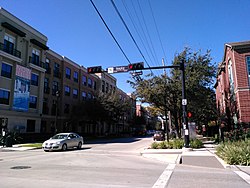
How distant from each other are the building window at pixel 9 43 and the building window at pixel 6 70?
6.00 ft

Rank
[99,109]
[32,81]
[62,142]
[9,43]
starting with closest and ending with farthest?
1. [62,142]
2. [9,43]
3. [32,81]
4. [99,109]

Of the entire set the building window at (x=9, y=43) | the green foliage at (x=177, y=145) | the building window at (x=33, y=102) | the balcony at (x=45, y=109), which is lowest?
the green foliage at (x=177, y=145)

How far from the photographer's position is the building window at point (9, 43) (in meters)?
30.1

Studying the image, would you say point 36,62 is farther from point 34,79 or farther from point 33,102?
point 33,102

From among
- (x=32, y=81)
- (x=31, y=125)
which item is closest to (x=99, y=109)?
(x=31, y=125)

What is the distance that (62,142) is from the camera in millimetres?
20234

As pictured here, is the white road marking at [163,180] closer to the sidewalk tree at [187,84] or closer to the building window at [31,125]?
the sidewalk tree at [187,84]

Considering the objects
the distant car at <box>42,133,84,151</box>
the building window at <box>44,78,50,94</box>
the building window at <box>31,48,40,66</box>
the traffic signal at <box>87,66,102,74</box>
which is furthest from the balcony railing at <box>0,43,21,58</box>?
the traffic signal at <box>87,66,102,74</box>

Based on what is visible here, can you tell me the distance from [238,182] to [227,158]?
12.6ft

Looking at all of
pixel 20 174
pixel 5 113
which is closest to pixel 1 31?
pixel 5 113

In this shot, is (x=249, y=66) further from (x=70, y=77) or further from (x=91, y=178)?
(x=70, y=77)

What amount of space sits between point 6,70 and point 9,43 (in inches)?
139

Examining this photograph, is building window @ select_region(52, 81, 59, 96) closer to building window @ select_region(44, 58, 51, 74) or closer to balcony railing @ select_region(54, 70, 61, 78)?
balcony railing @ select_region(54, 70, 61, 78)

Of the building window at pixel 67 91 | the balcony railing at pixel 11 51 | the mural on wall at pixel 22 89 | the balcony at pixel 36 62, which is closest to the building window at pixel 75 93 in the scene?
the building window at pixel 67 91
